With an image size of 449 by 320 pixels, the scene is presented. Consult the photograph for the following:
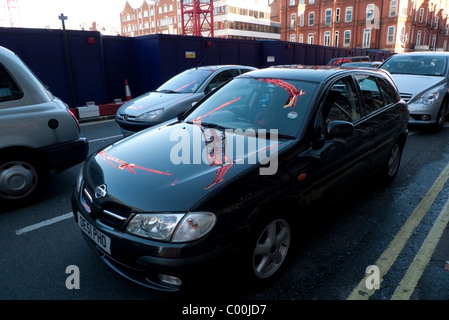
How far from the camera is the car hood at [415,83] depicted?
7429mm

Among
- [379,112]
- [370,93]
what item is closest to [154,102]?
[370,93]

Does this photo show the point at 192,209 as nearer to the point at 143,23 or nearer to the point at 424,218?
the point at 424,218

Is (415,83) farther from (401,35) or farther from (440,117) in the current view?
(401,35)

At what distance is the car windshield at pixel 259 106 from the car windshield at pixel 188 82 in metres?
3.64

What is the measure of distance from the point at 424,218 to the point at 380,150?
88 cm

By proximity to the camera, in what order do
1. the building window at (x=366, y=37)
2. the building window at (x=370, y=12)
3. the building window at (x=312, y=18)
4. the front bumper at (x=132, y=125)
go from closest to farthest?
1. the front bumper at (x=132, y=125)
2. the building window at (x=370, y=12)
3. the building window at (x=366, y=37)
4. the building window at (x=312, y=18)

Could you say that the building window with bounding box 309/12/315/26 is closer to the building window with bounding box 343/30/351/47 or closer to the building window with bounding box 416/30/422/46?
the building window with bounding box 343/30/351/47

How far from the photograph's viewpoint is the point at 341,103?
3271 millimetres

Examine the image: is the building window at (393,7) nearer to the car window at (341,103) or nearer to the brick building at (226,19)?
the brick building at (226,19)

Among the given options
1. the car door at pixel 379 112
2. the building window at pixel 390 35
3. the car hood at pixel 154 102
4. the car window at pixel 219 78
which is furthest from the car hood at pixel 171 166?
the building window at pixel 390 35

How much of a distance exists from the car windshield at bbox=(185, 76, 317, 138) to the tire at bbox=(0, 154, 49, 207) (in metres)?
1.92

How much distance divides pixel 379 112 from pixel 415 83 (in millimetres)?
4770

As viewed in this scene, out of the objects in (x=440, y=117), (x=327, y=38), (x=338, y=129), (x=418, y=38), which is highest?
(x=327, y=38)
